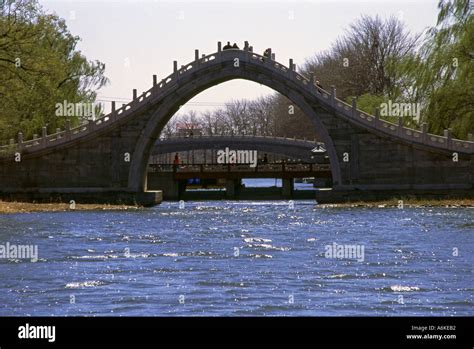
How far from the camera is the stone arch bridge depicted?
5612 cm

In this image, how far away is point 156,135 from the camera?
60.8 metres

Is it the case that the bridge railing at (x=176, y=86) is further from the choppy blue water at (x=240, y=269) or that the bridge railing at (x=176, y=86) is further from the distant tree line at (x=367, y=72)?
the choppy blue water at (x=240, y=269)

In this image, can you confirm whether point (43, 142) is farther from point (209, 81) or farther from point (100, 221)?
point (100, 221)

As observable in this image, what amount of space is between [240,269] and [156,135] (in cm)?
3784

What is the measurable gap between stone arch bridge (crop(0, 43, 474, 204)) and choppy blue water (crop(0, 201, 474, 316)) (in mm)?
16728

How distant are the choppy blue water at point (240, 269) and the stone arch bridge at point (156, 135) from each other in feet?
54.9

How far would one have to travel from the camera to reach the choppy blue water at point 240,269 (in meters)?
18.2

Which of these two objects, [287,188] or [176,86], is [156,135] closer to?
[176,86]

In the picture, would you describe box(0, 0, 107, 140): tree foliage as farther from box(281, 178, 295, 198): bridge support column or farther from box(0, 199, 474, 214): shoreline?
box(281, 178, 295, 198): bridge support column

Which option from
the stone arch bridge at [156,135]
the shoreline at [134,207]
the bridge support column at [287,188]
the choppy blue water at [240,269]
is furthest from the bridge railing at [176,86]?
the bridge support column at [287,188]

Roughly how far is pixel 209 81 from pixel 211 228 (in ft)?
74.3
